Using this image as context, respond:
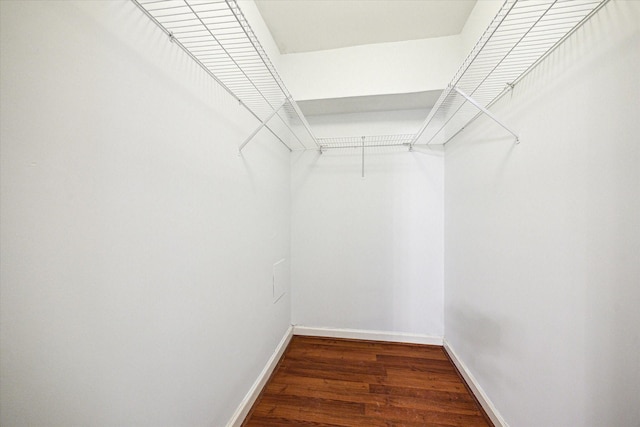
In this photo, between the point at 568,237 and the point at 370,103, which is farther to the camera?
the point at 370,103

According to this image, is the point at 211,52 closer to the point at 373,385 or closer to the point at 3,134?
the point at 3,134

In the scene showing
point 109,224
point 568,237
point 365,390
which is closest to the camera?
point 109,224

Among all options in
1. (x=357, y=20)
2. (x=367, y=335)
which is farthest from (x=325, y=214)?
(x=357, y=20)

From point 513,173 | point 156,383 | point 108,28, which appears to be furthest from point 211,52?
point 513,173

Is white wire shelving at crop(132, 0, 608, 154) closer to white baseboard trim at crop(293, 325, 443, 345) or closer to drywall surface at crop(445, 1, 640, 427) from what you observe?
drywall surface at crop(445, 1, 640, 427)

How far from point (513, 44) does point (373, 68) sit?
92cm

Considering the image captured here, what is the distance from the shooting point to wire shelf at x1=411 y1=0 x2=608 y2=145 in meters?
0.74

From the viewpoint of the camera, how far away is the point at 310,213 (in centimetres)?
211

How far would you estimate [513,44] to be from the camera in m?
1.07

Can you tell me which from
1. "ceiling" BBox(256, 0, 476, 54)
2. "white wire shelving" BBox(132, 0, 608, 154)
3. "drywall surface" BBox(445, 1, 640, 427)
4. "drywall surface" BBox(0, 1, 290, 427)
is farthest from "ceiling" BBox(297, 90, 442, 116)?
"drywall surface" BBox(0, 1, 290, 427)

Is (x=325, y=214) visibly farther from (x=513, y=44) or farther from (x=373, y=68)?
(x=513, y=44)

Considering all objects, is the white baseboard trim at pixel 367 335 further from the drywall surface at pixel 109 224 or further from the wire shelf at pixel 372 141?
the wire shelf at pixel 372 141

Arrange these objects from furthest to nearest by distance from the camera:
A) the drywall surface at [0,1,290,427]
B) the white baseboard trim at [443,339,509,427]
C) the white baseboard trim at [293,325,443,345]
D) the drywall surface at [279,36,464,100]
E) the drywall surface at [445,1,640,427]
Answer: the white baseboard trim at [293,325,443,345] < the drywall surface at [279,36,464,100] < the white baseboard trim at [443,339,509,427] < the drywall surface at [445,1,640,427] < the drywall surface at [0,1,290,427]

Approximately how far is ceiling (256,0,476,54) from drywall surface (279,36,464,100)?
0.06 meters
